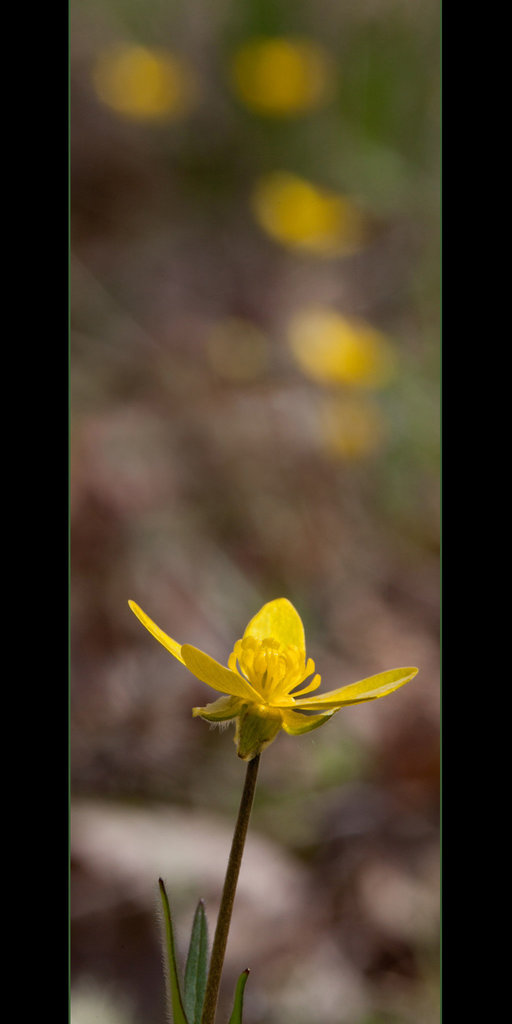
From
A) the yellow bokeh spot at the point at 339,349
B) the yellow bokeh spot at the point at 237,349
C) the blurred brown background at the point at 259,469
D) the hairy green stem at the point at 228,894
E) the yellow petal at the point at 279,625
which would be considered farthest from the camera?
the yellow bokeh spot at the point at 237,349

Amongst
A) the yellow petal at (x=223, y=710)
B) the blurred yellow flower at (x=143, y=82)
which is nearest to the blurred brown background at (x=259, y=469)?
the blurred yellow flower at (x=143, y=82)

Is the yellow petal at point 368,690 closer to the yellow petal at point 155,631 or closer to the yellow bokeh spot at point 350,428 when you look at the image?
the yellow petal at point 155,631

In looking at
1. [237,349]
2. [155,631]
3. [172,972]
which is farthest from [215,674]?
[237,349]

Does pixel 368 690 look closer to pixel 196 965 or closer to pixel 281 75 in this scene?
pixel 196 965

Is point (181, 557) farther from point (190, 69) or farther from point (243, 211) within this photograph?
point (190, 69)

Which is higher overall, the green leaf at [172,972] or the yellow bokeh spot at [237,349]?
the yellow bokeh spot at [237,349]

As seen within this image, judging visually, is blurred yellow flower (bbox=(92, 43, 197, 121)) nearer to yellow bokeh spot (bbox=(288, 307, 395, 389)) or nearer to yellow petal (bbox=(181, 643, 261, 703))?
yellow bokeh spot (bbox=(288, 307, 395, 389))
